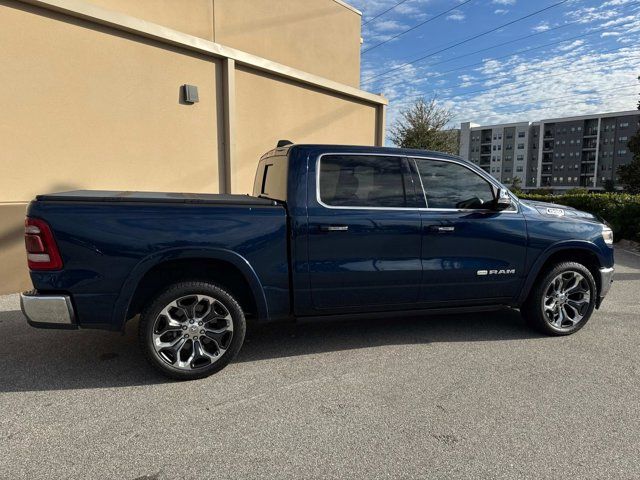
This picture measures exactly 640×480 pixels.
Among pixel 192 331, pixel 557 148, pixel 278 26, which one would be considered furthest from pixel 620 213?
pixel 557 148

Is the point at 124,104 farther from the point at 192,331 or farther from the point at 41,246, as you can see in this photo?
the point at 192,331

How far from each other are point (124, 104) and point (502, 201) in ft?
18.2

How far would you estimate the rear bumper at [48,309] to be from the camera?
10.0 feet

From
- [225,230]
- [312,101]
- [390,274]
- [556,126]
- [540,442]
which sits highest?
[556,126]

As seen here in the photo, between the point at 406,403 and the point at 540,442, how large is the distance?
86 centimetres

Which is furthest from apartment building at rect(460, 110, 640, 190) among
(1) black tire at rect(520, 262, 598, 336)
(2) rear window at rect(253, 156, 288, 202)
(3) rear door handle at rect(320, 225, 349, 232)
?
(3) rear door handle at rect(320, 225, 349, 232)

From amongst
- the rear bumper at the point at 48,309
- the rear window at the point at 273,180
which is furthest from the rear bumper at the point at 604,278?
the rear bumper at the point at 48,309

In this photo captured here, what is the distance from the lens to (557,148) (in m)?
85.4

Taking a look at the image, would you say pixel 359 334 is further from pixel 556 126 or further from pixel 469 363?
pixel 556 126

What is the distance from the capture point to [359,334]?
14.5ft

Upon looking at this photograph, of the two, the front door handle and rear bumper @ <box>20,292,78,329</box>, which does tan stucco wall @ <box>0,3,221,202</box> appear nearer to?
rear bumper @ <box>20,292,78,329</box>

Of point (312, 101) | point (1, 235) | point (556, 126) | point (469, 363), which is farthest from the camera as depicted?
point (556, 126)

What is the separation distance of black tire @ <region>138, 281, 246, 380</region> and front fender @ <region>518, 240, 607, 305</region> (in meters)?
2.81

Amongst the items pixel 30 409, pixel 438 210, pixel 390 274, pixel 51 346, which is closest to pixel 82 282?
pixel 30 409
